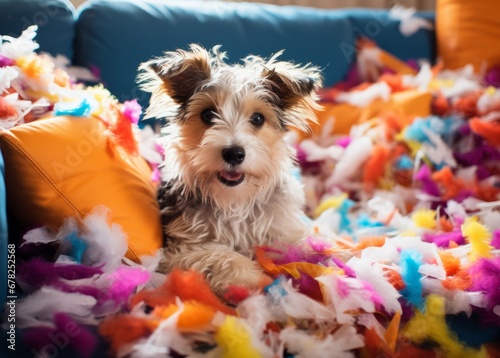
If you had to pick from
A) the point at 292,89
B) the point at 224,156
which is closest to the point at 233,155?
the point at 224,156

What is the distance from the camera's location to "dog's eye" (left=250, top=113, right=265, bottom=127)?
182 centimetres

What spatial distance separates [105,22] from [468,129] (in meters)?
1.79

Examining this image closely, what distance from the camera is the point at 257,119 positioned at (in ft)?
6.02

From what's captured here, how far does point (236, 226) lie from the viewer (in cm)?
187

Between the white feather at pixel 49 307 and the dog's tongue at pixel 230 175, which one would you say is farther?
the dog's tongue at pixel 230 175

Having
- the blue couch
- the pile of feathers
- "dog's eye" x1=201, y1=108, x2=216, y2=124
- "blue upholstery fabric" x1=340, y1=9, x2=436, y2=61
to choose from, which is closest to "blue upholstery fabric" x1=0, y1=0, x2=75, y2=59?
the blue couch

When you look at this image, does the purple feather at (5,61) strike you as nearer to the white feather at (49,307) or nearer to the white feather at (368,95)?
the white feather at (49,307)

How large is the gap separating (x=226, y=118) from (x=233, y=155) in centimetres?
15

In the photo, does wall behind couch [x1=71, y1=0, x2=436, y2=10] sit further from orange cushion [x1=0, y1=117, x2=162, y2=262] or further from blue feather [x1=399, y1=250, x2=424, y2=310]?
blue feather [x1=399, y1=250, x2=424, y2=310]

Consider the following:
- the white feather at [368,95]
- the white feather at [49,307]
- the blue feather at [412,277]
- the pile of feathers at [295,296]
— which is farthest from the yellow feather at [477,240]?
the white feather at [49,307]

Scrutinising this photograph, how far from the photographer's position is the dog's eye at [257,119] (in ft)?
5.98

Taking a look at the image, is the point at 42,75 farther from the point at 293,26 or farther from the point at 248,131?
the point at 293,26

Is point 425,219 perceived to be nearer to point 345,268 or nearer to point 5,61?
point 345,268

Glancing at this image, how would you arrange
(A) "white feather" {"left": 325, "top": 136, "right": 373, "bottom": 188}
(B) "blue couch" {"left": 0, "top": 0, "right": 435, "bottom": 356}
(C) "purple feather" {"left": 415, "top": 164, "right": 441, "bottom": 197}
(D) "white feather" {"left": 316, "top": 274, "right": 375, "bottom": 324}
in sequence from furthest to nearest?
1. (A) "white feather" {"left": 325, "top": 136, "right": 373, "bottom": 188}
2. (C) "purple feather" {"left": 415, "top": 164, "right": 441, "bottom": 197}
3. (B) "blue couch" {"left": 0, "top": 0, "right": 435, "bottom": 356}
4. (D) "white feather" {"left": 316, "top": 274, "right": 375, "bottom": 324}
